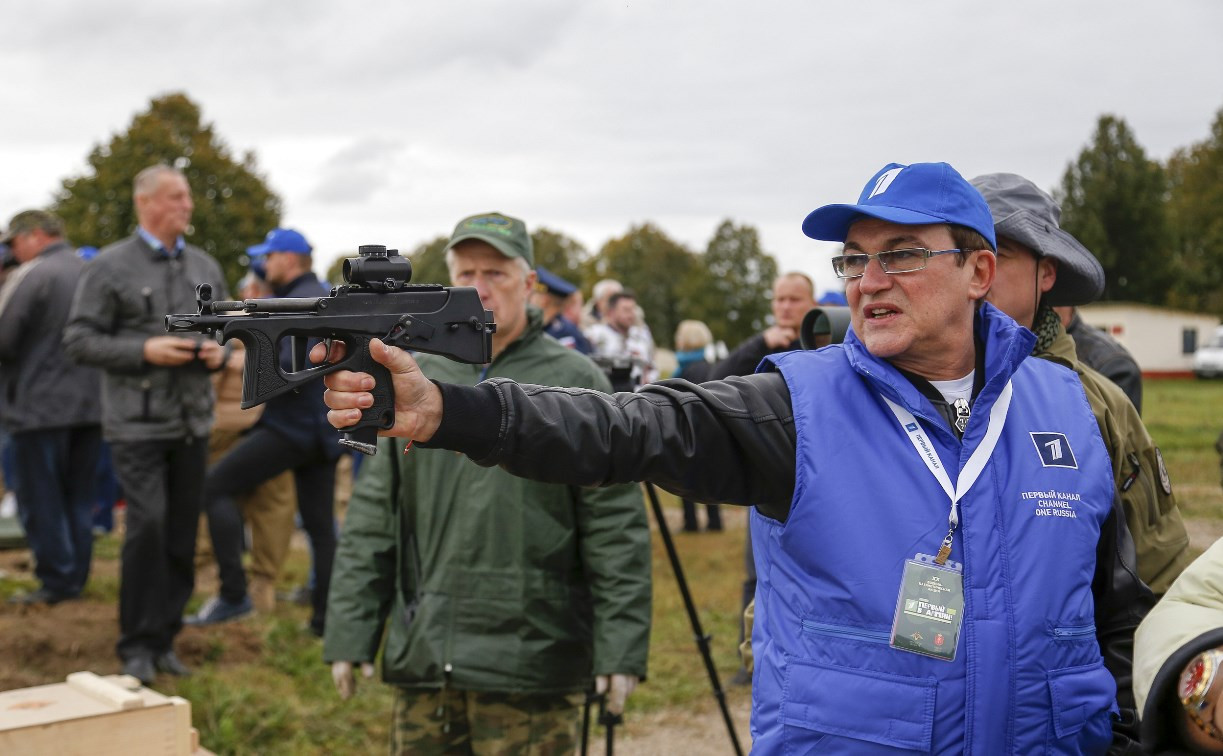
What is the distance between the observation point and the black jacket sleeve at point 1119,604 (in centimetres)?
270

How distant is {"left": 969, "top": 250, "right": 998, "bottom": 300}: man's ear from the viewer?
8.94ft

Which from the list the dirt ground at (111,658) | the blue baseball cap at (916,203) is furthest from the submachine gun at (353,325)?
the dirt ground at (111,658)

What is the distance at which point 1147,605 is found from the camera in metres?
2.76

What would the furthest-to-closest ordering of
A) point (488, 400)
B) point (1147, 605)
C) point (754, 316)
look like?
1. point (754, 316)
2. point (1147, 605)
3. point (488, 400)

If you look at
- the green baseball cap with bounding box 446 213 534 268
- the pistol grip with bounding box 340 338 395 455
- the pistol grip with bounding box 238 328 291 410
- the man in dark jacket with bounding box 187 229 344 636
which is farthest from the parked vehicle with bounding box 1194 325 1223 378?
the pistol grip with bounding box 238 328 291 410

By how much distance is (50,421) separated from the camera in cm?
776

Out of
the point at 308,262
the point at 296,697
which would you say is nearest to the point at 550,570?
the point at 296,697

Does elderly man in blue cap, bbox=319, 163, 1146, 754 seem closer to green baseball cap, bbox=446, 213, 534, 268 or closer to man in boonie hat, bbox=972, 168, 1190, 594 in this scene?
man in boonie hat, bbox=972, 168, 1190, 594

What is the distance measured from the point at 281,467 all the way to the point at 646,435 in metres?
5.65

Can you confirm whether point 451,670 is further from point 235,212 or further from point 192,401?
point 235,212

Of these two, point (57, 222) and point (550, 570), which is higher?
point (57, 222)

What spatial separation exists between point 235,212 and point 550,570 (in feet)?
141

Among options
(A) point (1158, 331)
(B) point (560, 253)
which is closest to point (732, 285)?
(B) point (560, 253)

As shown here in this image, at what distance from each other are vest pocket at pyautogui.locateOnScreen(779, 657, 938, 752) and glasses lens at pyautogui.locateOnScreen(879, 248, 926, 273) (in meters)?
0.89
